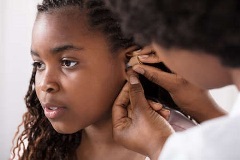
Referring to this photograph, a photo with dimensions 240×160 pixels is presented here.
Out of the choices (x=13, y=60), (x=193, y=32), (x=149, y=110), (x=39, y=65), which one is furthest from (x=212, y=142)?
(x=13, y=60)

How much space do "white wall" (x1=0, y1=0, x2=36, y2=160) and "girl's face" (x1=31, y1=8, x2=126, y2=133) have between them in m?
0.65

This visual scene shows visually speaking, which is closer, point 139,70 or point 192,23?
point 192,23

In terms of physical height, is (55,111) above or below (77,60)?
below

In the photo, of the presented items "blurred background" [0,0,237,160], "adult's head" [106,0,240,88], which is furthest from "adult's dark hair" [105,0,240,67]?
"blurred background" [0,0,237,160]

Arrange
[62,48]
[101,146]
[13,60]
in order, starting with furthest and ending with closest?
[13,60] < [101,146] < [62,48]

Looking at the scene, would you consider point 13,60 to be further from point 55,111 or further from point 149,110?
point 149,110

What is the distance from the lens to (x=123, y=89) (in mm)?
893

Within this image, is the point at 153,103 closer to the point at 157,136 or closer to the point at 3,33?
the point at 157,136

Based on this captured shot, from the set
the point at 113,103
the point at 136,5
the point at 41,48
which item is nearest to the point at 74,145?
the point at 113,103

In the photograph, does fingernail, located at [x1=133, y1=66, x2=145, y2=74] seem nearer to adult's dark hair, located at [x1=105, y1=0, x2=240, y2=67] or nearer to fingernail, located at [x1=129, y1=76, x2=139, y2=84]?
fingernail, located at [x1=129, y1=76, x2=139, y2=84]

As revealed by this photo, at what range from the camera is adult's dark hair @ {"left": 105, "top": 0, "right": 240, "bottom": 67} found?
43 cm

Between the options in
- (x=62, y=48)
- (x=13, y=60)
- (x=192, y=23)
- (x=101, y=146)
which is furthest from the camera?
(x=13, y=60)

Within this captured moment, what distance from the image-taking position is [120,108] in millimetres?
895

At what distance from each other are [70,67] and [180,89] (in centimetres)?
25
